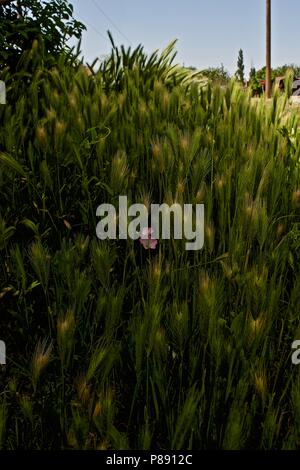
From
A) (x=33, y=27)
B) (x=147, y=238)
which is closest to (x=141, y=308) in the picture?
(x=147, y=238)

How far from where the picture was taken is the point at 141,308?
1.84 meters

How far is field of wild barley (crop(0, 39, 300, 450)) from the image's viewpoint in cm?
140

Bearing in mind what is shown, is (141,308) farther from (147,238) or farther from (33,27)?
(33,27)

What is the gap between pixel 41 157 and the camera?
2389 mm

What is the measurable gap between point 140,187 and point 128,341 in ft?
2.34

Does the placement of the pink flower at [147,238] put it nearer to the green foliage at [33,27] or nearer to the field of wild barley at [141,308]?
the field of wild barley at [141,308]

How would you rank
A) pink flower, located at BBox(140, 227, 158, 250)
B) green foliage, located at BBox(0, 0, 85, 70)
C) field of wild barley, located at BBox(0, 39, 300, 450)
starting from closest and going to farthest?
field of wild barley, located at BBox(0, 39, 300, 450)
pink flower, located at BBox(140, 227, 158, 250)
green foliage, located at BBox(0, 0, 85, 70)

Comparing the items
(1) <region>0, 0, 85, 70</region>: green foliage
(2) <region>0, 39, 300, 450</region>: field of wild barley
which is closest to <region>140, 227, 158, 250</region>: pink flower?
(2) <region>0, 39, 300, 450</region>: field of wild barley

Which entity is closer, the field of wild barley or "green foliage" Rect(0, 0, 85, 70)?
the field of wild barley

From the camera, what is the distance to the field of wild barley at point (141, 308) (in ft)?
4.58

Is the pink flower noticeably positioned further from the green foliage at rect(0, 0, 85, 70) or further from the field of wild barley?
the green foliage at rect(0, 0, 85, 70)

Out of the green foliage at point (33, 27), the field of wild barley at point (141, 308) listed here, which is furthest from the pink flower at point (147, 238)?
the green foliage at point (33, 27)
